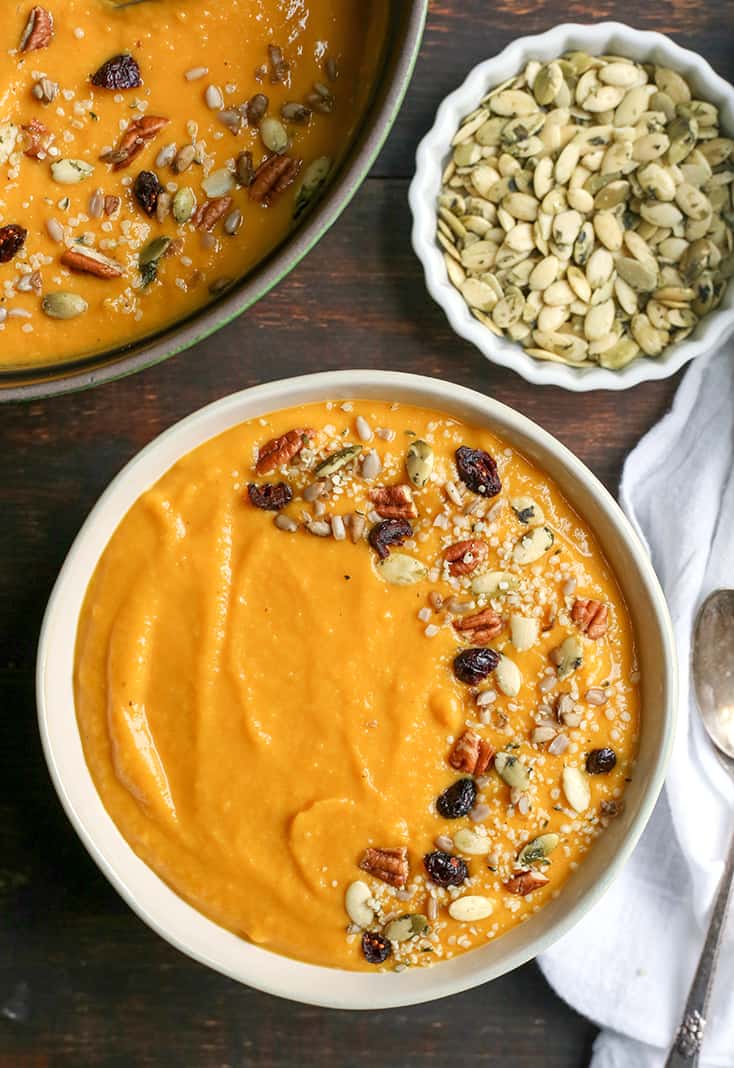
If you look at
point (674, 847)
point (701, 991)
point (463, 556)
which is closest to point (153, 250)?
point (463, 556)

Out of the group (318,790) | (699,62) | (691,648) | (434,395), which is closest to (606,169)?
(699,62)

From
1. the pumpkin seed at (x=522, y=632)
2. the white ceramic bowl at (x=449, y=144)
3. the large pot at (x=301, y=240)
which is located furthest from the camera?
Answer: the white ceramic bowl at (x=449, y=144)

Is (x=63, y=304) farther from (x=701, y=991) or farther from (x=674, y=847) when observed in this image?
(x=701, y=991)

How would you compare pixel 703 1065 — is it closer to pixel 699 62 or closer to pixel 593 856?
pixel 593 856

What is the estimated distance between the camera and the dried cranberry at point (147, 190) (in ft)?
4.48

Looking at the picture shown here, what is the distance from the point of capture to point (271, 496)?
4.53 feet

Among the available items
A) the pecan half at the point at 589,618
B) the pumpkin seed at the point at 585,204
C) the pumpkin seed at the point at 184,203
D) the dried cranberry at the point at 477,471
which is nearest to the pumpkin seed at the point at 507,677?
the pecan half at the point at 589,618

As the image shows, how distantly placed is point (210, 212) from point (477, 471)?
0.47 m

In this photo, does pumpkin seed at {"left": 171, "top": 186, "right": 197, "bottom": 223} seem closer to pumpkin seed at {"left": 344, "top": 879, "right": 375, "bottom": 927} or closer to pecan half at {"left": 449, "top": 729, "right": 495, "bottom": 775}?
pecan half at {"left": 449, "top": 729, "right": 495, "bottom": 775}

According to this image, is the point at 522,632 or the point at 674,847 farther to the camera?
the point at 674,847

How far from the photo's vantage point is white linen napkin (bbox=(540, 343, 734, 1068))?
5.26ft

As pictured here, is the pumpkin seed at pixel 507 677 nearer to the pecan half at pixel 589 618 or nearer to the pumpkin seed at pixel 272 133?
the pecan half at pixel 589 618

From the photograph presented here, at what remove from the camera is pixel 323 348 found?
5.27 ft

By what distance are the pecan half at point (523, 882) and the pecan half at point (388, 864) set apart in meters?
0.14
